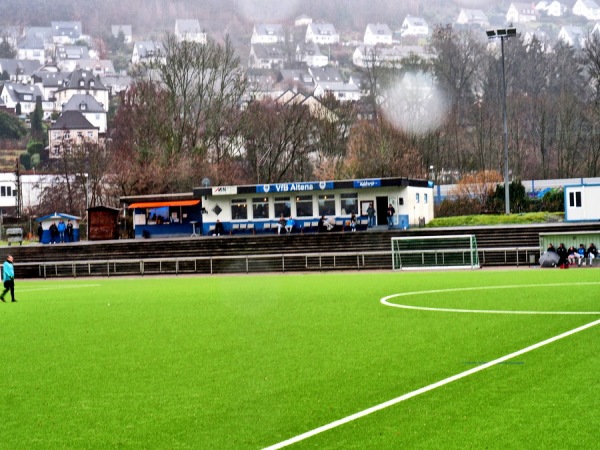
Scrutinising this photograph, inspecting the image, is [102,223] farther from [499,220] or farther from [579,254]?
[579,254]

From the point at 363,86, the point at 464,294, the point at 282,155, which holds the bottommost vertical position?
the point at 464,294

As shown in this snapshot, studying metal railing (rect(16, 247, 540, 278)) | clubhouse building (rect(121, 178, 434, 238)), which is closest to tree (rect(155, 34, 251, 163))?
clubhouse building (rect(121, 178, 434, 238))

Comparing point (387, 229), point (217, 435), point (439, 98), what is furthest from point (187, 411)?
point (439, 98)

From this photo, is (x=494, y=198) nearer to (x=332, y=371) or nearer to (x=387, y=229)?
(x=387, y=229)

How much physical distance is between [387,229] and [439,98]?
6506 cm

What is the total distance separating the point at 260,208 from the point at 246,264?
1725 centimetres

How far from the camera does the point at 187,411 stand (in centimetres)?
1199

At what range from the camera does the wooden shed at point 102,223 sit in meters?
74.1

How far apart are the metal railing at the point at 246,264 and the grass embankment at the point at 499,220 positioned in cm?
1415

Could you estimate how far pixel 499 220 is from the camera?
6694cm

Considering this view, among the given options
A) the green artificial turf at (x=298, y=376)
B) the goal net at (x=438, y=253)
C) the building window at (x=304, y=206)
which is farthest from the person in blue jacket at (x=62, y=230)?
the green artificial turf at (x=298, y=376)

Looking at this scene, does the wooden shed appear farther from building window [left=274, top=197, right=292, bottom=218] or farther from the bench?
building window [left=274, top=197, right=292, bottom=218]

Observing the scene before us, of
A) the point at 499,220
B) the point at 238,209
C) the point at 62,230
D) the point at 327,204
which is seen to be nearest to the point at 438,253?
the point at 499,220

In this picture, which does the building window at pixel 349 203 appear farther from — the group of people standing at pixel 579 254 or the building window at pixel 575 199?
the group of people standing at pixel 579 254
